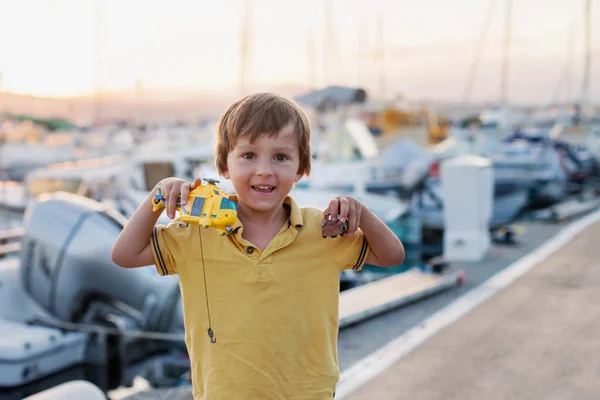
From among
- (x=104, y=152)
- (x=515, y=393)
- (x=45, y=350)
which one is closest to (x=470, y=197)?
(x=515, y=393)

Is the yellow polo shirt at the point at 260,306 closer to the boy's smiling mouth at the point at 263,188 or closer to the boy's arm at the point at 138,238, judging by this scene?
the boy's arm at the point at 138,238

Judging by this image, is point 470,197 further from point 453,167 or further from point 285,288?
point 285,288

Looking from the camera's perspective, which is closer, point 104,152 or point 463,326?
point 463,326

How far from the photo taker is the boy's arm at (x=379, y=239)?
194 centimetres

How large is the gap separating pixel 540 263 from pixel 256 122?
23.8 feet

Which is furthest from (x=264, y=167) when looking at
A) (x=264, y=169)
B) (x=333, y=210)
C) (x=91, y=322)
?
(x=91, y=322)

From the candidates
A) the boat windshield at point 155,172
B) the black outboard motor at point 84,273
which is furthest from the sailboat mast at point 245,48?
the black outboard motor at point 84,273

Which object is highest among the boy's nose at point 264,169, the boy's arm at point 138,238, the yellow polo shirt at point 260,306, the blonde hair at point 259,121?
the blonde hair at point 259,121

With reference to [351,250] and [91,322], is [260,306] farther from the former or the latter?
[91,322]

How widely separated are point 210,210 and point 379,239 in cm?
54

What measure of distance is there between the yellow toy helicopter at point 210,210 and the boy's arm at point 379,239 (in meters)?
0.41

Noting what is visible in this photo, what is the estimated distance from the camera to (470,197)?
356 inches

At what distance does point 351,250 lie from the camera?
1.97 meters

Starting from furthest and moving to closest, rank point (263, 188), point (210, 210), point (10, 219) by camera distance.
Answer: point (10, 219), point (263, 188), point (210, 210)
